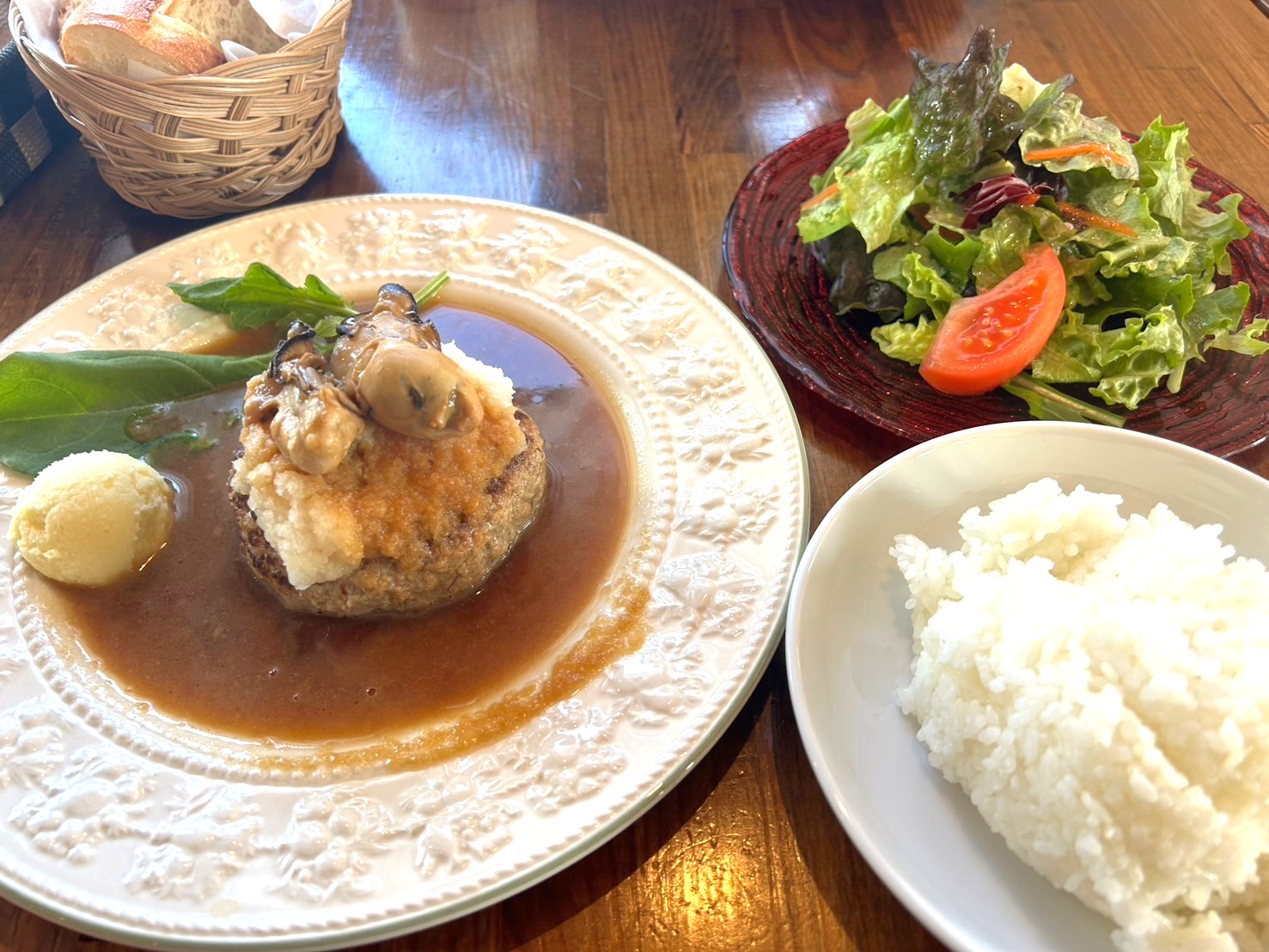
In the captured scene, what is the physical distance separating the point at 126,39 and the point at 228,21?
38cm

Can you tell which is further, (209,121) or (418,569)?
(209,121)

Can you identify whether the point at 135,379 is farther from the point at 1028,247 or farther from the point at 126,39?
the point at 1028,247

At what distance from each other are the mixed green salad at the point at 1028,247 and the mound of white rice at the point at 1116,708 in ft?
2.48

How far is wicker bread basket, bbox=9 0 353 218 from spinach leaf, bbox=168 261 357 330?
0.47m

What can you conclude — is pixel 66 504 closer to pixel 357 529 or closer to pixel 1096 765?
pixel 357 529

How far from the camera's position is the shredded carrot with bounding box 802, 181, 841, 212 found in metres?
2.58

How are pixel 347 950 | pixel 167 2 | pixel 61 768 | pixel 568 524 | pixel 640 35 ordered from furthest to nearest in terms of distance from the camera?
1. pixel 640 35
2. pixel 167 2
3. pixel 568 524
4. pixel 61 768
5. pixel 347 950

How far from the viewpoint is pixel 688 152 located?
321cm

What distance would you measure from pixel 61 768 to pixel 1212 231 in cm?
321

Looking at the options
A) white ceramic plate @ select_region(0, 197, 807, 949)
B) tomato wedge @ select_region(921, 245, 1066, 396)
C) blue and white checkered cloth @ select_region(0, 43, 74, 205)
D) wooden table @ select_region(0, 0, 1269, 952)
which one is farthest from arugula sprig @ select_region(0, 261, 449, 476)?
tomato wedge @ select_region(921, 245, 1066, 396)

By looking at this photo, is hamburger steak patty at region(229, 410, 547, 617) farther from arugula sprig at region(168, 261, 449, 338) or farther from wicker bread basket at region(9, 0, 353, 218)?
wicker bread basket at region(9, 0, 353, 218)

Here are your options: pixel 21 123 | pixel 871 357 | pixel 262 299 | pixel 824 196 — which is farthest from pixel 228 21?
pixel 871 357

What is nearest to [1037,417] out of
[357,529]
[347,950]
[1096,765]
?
[1096,765]

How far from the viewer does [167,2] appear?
8.25ft
